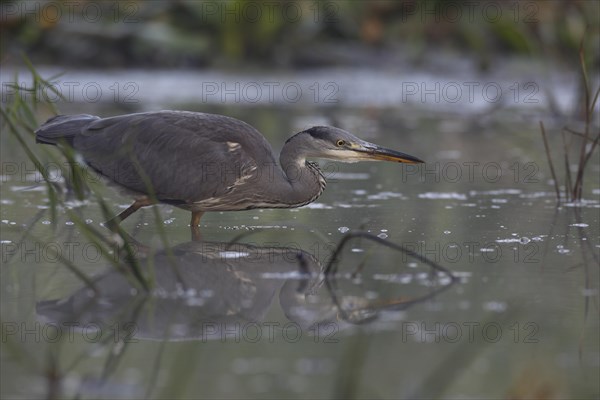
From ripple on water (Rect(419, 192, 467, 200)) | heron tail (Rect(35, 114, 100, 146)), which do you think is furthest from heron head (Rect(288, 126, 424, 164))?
heron tail (Rect(35, 114, 100, 146))

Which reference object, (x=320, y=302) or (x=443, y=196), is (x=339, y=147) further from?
(x=320, y=302)

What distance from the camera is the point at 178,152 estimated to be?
6723 mm

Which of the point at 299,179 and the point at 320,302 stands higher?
the point at 320,302

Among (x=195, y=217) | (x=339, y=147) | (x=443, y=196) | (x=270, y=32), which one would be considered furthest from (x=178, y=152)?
(x=270, y=32)

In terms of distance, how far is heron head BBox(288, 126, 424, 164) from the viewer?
6746 mm

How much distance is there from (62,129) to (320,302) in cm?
276

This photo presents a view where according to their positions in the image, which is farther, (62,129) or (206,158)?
(62,129)

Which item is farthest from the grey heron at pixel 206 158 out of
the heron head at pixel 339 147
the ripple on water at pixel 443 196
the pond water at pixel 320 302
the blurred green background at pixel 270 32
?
the blurred green background at pixel 270 32

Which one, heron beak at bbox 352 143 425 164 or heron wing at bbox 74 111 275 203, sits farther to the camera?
heron beak at bbox 352 143 425 164

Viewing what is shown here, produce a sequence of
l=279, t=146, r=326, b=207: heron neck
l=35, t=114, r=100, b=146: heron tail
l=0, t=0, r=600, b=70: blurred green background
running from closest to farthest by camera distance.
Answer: l=279, t=146, r=326, b=207: heron neck
l=35, t=114, r=100, b=146: heron tail
l=0, t=0, r=600, b=70: blurred green background

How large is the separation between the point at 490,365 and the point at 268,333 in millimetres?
887

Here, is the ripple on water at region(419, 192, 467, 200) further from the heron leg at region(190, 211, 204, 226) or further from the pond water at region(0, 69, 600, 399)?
the heron leg at region(190, 211, 204, 226)

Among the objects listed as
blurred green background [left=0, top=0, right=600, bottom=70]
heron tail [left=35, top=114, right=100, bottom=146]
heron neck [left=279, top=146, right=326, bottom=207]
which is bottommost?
blurred green background [left=0, top=0, right=600, bottom=70]

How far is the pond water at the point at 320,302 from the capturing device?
12.4 feet
